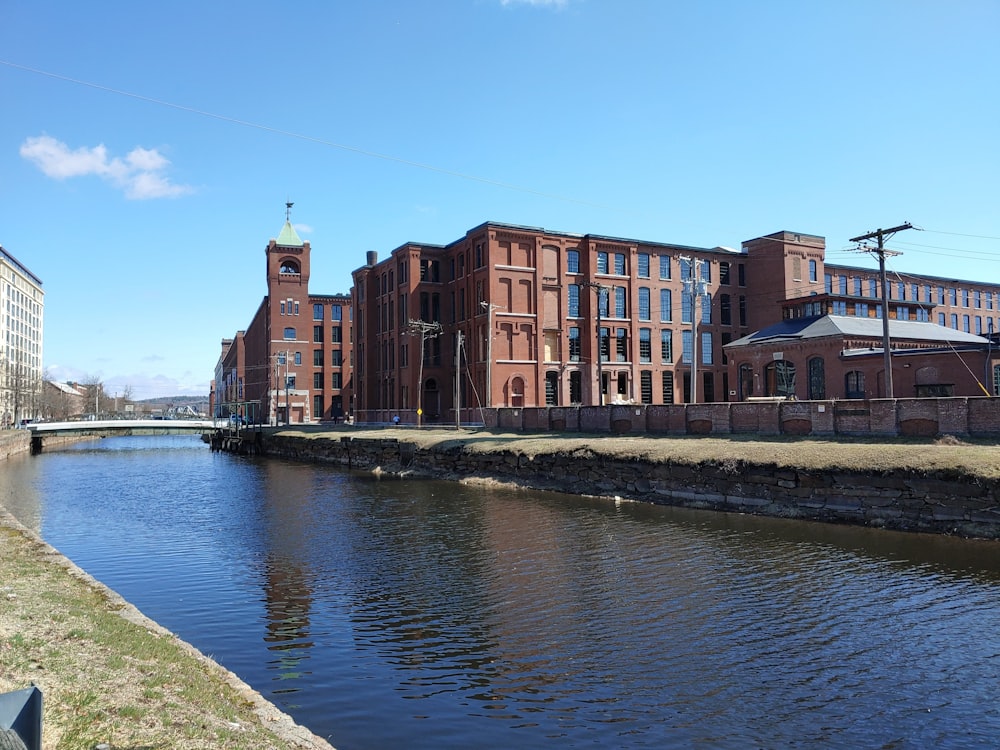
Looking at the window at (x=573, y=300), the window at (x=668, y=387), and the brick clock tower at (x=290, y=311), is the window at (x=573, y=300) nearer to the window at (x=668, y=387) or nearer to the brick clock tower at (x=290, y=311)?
the window at (x=668, y=387)

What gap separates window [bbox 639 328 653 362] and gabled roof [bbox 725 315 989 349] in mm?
13968

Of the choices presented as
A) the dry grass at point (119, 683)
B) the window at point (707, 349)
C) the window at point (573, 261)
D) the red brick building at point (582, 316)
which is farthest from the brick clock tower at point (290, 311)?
the dry grass at point (119, 683)

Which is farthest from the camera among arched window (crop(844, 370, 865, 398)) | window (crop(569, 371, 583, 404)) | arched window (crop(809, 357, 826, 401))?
window (crop(569, 371, 583, 404))

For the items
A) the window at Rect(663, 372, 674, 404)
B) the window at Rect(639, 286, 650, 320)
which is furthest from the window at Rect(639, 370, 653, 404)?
the window at Rect(639, 286, 650, 320)

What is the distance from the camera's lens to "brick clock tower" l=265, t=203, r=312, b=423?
9925 cm

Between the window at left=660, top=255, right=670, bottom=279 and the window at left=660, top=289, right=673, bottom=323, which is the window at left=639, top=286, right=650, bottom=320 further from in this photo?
the window at left=660, top=255, right=670, bottom=279

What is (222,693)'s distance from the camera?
26.9 feet

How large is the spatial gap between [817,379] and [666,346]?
23.5 m

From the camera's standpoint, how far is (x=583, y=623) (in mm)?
12805

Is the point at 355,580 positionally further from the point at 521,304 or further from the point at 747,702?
the point at 521,304

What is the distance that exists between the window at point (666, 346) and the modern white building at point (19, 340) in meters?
84.7

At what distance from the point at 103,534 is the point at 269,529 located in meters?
5.13

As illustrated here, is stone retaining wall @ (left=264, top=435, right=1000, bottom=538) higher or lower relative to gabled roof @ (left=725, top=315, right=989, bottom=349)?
lower

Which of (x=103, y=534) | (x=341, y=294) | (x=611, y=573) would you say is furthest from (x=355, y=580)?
(x=341, y=294)
